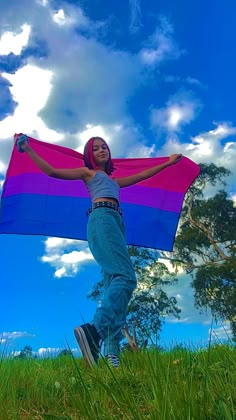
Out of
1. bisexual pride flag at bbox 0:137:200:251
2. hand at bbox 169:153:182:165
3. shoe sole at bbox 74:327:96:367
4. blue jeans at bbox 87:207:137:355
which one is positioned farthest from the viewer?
bisexual pride flag at bbox 0:137:200:251

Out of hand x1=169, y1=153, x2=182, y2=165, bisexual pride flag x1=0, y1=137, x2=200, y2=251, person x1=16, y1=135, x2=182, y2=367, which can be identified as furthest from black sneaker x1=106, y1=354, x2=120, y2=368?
bisexual pride flag x1=0, y1=137, x2=200, y2=251

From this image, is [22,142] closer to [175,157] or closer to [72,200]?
[175,157]

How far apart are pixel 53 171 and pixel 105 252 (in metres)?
0.89

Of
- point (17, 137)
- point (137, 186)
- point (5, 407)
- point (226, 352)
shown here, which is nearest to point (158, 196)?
point (137, 186)

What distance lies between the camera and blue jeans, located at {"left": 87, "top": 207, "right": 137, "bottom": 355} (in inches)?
146

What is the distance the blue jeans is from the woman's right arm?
0.44 m

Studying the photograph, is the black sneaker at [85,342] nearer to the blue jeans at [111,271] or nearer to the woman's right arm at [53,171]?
the blue jeans at [111,271]

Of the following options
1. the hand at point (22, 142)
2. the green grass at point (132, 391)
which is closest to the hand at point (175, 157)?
the hand at point (22, 142)

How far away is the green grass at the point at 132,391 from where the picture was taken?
1.38m

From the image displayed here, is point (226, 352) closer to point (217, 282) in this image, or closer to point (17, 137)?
point (17, 137)

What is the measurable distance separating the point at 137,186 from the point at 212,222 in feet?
48.6

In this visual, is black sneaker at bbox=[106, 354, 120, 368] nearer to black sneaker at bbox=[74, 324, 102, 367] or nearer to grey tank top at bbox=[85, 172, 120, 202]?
black sneaker at bbox=[74, 324, 102, 367]

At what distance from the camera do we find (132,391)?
90.6 inches

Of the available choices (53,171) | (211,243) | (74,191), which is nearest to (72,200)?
(74,191)
